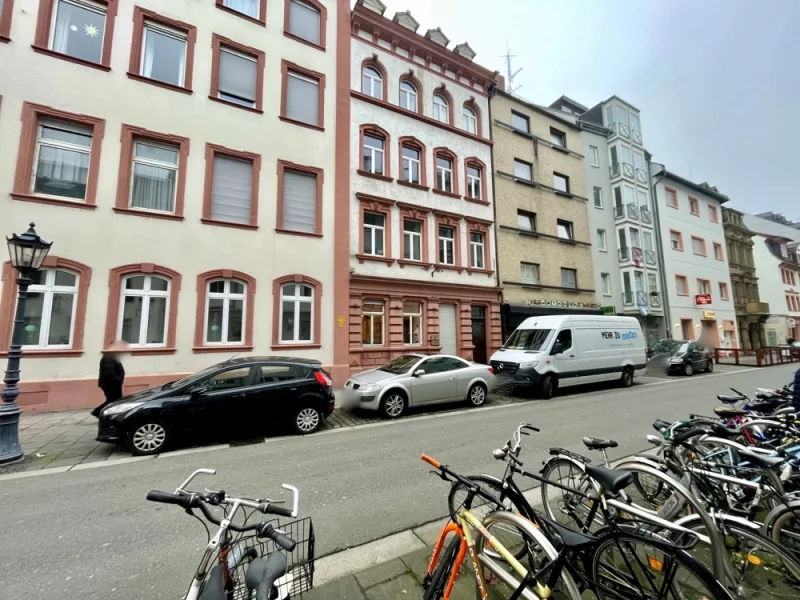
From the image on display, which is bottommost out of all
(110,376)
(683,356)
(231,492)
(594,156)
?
(231,492)

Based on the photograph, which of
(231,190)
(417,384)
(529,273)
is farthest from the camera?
(529,273)

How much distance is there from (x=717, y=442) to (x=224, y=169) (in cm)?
1378

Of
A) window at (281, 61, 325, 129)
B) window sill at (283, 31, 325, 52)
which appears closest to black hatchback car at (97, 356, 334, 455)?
window at (281, 61, 325, 129)

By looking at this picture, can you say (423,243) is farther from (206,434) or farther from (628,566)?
(628,566)

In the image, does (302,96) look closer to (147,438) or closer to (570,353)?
(147,438)

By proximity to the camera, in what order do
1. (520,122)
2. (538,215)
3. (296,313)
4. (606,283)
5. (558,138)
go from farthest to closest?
1. (558,138)
2. (606,283)
3. (520,122)
4. (538,215)
5. (296,313)

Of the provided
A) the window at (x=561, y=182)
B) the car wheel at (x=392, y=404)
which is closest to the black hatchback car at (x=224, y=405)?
the car wheel at (x=392, y=404)

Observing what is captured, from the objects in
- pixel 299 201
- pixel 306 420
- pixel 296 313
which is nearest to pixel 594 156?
pixel 299 201

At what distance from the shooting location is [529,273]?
18.9 metres

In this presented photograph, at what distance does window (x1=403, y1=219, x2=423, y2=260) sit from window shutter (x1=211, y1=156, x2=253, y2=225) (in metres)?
6.22

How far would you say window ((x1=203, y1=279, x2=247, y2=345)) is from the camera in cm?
1124

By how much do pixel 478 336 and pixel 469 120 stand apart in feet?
36.4

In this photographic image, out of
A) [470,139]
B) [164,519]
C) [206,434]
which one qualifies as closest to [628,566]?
[164,519]

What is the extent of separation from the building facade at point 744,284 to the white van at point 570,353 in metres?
24.9
